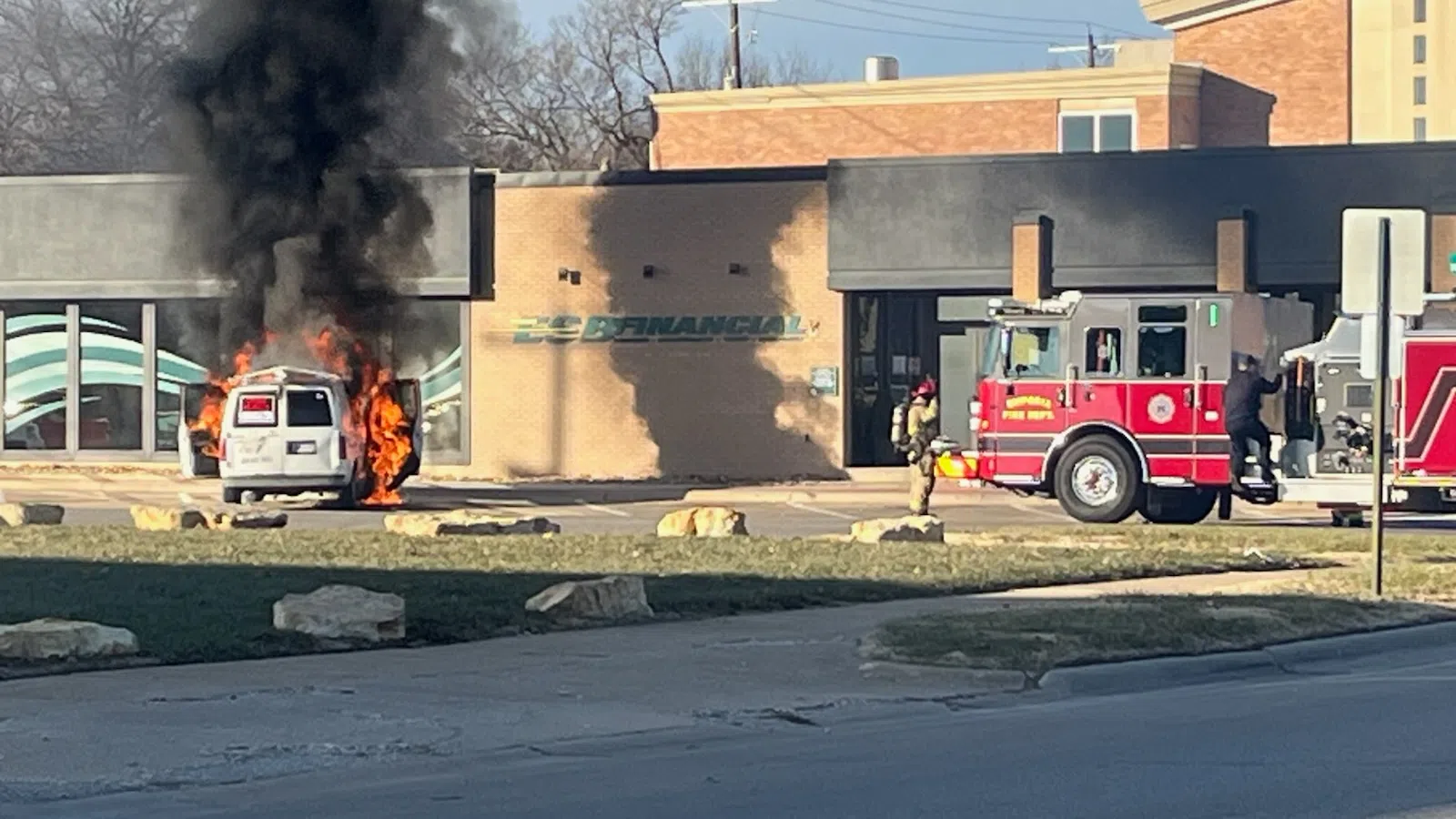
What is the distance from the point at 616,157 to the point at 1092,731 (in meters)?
52.6

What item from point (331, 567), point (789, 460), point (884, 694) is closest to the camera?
point (884, 694)

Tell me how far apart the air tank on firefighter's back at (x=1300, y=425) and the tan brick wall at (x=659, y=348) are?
11238 mm

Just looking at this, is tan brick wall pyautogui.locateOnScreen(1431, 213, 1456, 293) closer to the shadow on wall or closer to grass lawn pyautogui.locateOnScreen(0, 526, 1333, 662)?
the shadow on wall

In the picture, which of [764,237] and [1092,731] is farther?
[764,237]

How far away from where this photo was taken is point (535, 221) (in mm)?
35031

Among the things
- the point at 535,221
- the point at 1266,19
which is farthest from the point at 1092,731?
the point at 1266,19

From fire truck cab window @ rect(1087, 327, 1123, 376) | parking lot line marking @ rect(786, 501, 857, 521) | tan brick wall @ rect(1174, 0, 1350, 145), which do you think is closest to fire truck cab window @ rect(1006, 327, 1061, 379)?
fire truck cab window @ rect(1087, 327, 1123, 376)

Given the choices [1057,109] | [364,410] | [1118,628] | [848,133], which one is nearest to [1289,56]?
[1057,109]

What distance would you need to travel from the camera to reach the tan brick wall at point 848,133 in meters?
48.1

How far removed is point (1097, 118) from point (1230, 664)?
35.9 metres

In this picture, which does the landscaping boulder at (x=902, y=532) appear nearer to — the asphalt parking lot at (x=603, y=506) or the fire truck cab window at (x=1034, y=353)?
the asphalt parking lot at (x=603, y=506)

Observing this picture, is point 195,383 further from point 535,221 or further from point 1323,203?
point 1323,203

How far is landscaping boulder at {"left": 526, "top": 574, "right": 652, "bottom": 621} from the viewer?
1450cm

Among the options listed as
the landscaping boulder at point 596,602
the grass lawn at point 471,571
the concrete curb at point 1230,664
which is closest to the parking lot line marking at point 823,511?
the grass lawn at point 471,571
